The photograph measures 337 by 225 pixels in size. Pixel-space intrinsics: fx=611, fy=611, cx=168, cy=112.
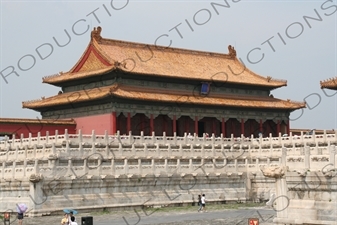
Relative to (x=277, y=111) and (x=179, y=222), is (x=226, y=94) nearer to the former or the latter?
(x=277, y=111)

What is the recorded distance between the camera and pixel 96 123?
49.6m

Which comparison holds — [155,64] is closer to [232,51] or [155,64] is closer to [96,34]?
[96,34]

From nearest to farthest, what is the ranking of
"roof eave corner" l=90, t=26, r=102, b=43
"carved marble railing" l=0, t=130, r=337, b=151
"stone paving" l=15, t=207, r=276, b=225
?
"stone paving" l=15, t=207, r=276, b=225, "carved marble railing" l=0, t=130, r=337, b=151, "roof eave corner" l=90, t=26, r=102, b=43

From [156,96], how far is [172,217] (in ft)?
72.3

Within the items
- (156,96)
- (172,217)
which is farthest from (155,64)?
(172,217)

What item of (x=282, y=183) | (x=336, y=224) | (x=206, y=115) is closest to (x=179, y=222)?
(x=282, y=183)

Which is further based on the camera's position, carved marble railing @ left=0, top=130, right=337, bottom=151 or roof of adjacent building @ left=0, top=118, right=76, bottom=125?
roof of adjacent building @ left=0, top=118, right=76, bottom=125

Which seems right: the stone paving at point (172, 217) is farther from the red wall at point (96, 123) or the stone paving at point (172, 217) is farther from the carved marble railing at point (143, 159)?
the red wall at point (96, 123)

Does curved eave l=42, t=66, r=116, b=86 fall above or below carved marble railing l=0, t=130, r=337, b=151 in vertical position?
above

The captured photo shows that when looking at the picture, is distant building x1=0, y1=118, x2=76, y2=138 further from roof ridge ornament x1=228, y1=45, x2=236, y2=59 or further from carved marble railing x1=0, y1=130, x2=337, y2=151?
roof ridge ornament x1=228, y1=45, x2=236, y2=59

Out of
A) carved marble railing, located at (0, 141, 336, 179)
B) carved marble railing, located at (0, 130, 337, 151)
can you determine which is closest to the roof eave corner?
carved marble railing, located at (0, 130, 337, 151)

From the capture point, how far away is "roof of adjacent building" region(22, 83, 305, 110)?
160 feet

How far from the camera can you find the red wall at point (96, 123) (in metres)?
48.6

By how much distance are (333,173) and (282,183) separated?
6.62 ft
